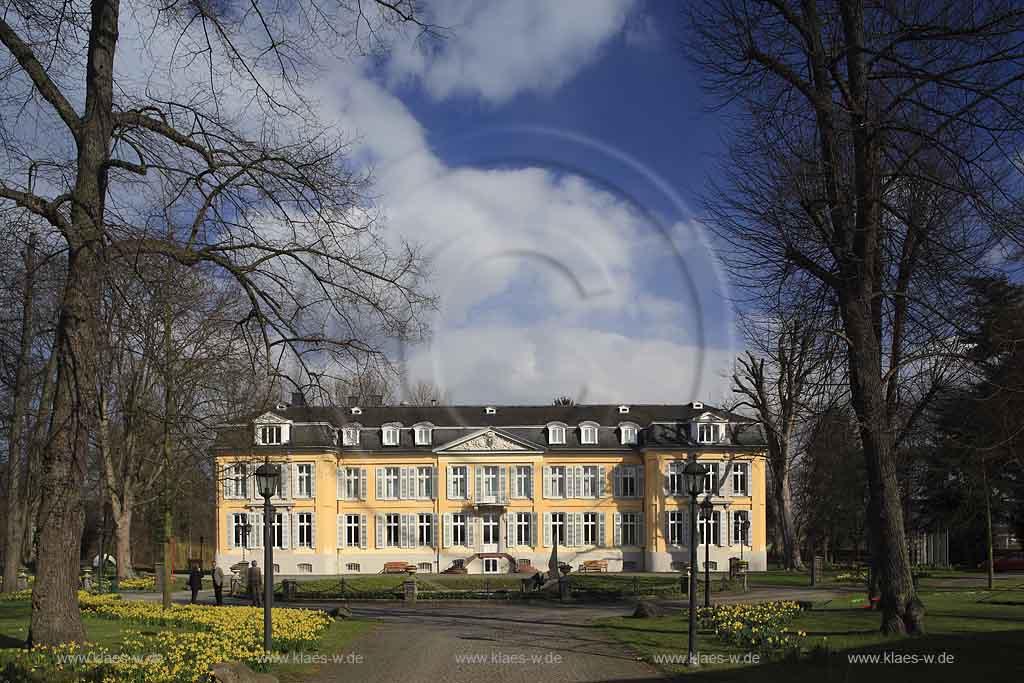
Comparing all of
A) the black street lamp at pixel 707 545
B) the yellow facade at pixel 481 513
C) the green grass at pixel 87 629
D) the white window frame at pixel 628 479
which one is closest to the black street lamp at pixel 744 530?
the yellow facade at pixel 481 513

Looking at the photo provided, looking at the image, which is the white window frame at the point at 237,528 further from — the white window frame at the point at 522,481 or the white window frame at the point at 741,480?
the white window frame at the point at 741,480

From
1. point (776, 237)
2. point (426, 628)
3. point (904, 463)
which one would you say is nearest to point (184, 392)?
point (426, 628)

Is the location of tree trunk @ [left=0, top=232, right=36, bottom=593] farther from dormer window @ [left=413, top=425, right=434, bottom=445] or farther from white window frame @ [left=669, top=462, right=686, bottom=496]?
white window frame @ [left=669, top=462, right=686, bottom=496]

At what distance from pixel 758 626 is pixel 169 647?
10.7m

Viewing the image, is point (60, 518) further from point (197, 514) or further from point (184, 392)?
point (197, 514)

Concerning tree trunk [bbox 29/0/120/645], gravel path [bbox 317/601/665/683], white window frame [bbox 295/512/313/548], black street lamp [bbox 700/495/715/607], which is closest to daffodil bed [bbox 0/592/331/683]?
tree trunk [bbox 29/0/120/645]

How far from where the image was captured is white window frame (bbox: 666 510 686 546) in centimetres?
5804

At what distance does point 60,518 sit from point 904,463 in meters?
27.4

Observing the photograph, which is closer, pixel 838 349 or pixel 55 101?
pixel 55 101

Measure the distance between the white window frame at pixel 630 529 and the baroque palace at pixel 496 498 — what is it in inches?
2.5

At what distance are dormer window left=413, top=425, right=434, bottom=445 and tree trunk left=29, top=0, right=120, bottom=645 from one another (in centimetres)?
4615

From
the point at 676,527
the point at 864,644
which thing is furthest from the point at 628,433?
the point at 864,644

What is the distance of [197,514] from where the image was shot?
236ft

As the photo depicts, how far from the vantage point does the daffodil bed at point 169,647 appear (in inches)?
469
